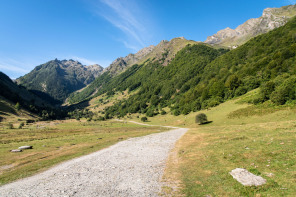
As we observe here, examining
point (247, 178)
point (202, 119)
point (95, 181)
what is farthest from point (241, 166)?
point (202, 119)

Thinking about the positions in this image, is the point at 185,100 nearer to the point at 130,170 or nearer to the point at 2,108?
the point at 130,170

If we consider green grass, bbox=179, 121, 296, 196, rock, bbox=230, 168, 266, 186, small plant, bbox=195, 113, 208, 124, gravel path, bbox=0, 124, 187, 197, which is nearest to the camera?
green grass, bbox=179, 121, 296, 196

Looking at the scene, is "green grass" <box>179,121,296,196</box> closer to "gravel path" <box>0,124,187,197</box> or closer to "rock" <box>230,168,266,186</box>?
"rock" <box>230,168,266,186</box>

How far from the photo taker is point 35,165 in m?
20.6

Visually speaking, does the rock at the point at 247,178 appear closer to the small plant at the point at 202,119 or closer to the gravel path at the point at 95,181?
the gravel path at the point at 95,181

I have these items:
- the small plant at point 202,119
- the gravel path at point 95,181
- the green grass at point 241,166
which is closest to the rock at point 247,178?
the green grass at point 241,166

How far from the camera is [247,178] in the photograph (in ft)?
36.9

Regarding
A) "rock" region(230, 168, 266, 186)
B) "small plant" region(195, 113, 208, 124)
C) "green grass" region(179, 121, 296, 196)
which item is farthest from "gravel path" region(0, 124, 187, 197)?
"small plant" region(195, 113, 208, 124)

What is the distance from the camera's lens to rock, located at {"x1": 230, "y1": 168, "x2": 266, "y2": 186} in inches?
414

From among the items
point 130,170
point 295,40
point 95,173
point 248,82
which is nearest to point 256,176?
point 130,170

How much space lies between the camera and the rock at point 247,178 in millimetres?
10527

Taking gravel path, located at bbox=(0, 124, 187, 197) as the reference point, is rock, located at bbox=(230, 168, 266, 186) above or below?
above

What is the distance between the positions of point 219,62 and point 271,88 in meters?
130

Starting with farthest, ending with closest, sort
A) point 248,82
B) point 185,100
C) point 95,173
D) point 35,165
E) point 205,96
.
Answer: point 185,100, point 205,96, point 248,82, point 35,165, point 95,173
